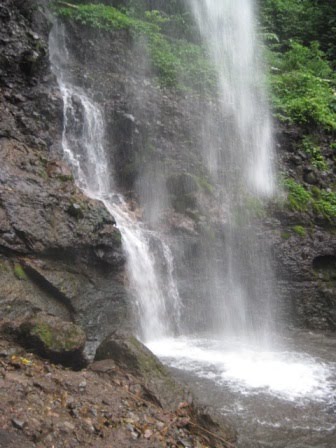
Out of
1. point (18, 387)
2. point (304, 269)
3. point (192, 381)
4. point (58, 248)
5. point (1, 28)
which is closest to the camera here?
point (18, 387)

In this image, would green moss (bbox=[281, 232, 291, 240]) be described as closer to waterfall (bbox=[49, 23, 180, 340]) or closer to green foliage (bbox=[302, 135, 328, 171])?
green foliage (bbox=[302, 135, 328, 171])

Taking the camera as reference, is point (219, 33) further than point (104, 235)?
Yes

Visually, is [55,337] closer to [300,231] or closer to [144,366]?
[144,366]

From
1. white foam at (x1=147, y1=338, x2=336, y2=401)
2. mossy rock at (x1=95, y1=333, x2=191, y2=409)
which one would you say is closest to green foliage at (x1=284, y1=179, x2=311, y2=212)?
white foam at (x1=147, y1=338, x2=336, y2=401)

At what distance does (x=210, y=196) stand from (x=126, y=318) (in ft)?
15.3

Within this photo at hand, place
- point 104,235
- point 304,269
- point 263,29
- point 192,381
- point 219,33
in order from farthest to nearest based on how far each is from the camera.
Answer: point 263,29 < point 219,33 < point 304,269 < point 104,235 < point 192,381

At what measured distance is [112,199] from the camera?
1133 cm

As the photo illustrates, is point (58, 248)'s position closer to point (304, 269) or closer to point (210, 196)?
point (210, 196)

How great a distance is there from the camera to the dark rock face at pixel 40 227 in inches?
287

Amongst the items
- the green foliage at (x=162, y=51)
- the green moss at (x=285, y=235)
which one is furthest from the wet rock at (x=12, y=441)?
the green foliage at (x=162, y=51)

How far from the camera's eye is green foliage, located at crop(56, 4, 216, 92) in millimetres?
14562

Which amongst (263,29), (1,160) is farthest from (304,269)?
(263,29)

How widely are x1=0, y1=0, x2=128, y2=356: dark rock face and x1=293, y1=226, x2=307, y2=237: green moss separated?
5.52 metres

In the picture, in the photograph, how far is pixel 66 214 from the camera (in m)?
8.22
